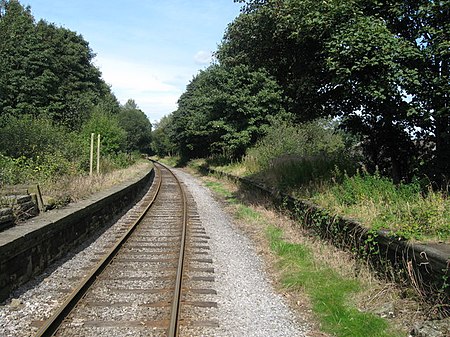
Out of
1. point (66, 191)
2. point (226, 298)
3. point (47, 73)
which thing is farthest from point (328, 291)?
point (47, 73)

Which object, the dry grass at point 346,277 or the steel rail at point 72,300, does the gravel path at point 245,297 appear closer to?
the dry grass at point 346,277

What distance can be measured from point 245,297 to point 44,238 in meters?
3.48

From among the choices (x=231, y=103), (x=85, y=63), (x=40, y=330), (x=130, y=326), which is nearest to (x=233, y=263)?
(x=130, y=326)

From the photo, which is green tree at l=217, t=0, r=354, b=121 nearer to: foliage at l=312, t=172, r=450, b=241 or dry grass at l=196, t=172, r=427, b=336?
foliage at l=312, t=172, r=450, b=241

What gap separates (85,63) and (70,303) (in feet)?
161

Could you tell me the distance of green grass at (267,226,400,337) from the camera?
4746 millimetres

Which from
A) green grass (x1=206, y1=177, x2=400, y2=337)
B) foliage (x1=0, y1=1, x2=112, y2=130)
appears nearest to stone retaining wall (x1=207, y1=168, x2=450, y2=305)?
green grass (x1=206, y1=177, x2=400, y2=337)

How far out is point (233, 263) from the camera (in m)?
7.65

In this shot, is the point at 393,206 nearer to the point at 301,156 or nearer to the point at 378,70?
the point at 378,70

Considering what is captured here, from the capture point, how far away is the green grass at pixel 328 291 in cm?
475

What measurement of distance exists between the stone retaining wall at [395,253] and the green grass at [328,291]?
1.81 feet

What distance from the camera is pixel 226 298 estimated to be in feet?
18.9

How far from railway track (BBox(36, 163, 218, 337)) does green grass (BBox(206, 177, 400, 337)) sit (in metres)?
1.37

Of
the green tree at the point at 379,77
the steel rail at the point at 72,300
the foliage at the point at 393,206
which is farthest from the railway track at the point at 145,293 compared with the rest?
the green tree at the point at 379,77
